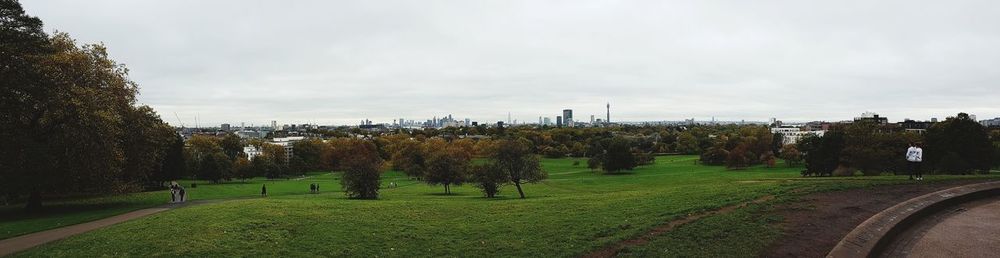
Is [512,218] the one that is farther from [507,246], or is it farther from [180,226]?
[180,226]

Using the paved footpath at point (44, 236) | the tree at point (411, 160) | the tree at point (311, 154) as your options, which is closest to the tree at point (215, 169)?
the tree at point (311, 154)

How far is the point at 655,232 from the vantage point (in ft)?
46.6

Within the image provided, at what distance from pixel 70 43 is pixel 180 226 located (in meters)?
21.2

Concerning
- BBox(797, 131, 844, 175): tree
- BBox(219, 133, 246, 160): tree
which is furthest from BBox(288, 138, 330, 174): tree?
BBox(797, 131, 844, 175): tree

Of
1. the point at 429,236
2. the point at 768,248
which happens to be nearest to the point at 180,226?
the point at 429,236

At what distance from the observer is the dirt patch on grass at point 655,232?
12.7 metres

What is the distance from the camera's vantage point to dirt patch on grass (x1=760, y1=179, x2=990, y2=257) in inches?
463

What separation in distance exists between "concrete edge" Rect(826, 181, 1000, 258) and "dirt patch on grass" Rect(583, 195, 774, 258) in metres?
3.88

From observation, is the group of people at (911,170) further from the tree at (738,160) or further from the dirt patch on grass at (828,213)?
the tree at (738,160)

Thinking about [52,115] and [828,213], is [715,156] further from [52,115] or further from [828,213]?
[52,115]

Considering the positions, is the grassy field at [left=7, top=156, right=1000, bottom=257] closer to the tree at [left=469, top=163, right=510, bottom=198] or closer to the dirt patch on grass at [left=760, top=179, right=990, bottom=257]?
the dirt patch on grass at [left=760, top=179, right=990, bottom=257]

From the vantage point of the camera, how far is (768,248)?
1169 cm

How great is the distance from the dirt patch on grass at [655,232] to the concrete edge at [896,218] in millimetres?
3877

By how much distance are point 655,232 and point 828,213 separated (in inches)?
210
